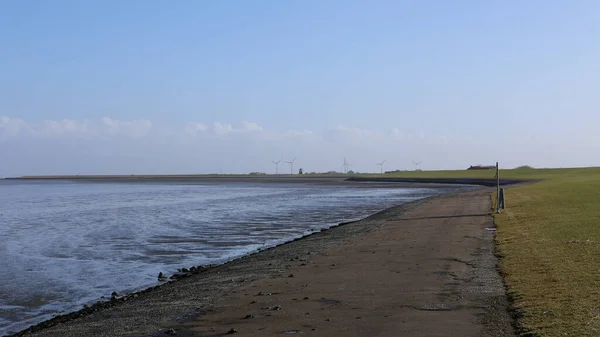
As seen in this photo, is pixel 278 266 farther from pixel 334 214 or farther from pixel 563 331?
pixel 334 214

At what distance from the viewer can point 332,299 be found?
1220cm

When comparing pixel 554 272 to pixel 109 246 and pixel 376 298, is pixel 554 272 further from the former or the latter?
pixel 109 246

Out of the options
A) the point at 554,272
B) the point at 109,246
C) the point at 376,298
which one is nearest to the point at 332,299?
the point at 376,298

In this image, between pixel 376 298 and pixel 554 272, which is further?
pixel 554 272

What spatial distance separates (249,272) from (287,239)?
1096 centimetres

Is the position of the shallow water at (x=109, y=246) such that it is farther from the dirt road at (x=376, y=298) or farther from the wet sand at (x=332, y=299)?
the dirt road at (x=376, y=298)

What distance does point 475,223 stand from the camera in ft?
91.7

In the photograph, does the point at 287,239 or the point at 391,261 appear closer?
the point at 391,261

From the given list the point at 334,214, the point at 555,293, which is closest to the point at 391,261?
the point at 555,293

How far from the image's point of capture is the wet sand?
10.0m

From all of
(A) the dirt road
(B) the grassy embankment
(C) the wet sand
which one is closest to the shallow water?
(C) the wet sand

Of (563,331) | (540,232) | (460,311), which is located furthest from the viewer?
(540,232)

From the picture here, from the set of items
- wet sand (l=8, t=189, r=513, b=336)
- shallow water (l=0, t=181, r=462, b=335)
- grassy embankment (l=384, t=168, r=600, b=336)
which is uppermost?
grassy embankment (l=384, t=168, r=600, b=336)

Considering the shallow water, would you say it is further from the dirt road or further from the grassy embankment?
the grassy embankment
